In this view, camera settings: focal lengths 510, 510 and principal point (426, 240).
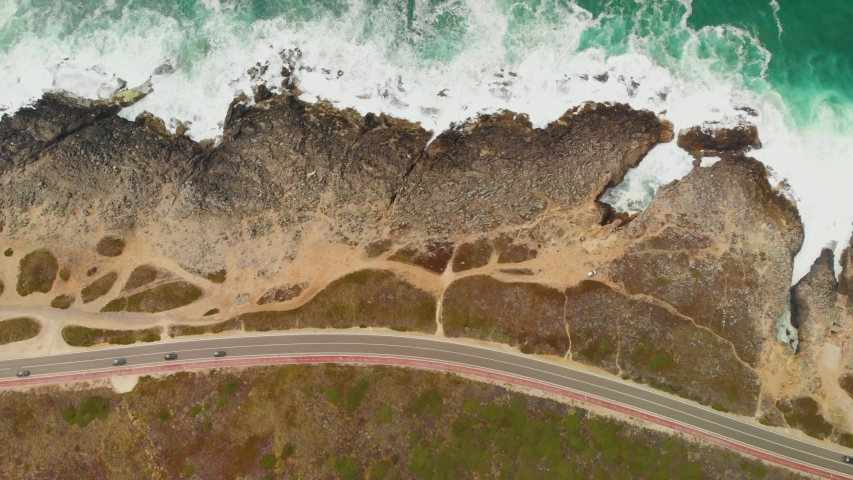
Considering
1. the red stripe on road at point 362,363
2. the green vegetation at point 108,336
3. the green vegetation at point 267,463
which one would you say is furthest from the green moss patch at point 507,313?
the green vegetation at point 108,336

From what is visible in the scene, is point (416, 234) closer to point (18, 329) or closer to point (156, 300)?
point (156, 300)

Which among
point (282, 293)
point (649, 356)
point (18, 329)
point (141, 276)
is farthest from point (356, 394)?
point (18, 329)

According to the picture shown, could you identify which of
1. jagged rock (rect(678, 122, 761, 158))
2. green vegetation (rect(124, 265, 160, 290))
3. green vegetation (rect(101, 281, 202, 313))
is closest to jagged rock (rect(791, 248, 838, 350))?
jagged rock (rect(678, 122, 761, 158))

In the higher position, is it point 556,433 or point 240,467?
point 556,433

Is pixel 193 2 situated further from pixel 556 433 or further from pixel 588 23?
pixel 556 433

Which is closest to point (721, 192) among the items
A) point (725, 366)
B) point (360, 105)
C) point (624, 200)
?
point (624, 200)

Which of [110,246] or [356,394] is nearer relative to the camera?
[356,394]

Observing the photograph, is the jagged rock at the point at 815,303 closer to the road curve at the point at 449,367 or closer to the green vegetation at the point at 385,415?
the road curve at the point at 449,367
